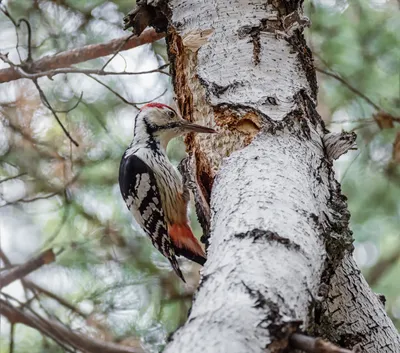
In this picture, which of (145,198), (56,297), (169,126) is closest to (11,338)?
(56,297)

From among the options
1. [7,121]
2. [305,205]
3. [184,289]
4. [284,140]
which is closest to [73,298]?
[184,289]

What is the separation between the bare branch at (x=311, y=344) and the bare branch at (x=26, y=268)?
5.79 ft

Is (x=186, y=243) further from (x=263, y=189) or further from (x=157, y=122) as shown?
(x=263, y=189)

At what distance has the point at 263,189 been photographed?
43.4 inches

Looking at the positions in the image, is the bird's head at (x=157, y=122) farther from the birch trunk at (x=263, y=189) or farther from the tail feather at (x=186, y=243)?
the birch trunk at (x=263, y=189)

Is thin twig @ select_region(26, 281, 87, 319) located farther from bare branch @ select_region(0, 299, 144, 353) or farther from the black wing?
the black wing

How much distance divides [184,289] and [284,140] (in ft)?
5.08

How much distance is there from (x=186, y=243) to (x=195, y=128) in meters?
0.78

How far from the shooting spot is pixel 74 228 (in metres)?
2.84

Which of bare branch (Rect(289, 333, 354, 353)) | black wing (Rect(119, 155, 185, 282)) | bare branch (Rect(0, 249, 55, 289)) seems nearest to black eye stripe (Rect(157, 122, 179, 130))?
black wing (Rect(119, 155, 185, 282))

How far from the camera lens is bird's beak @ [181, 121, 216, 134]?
1.54 metres

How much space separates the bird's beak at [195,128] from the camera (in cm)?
154

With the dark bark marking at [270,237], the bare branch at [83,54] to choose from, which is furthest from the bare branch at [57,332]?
the dark bark marking at [270,237]

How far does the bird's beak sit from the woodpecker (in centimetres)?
49
